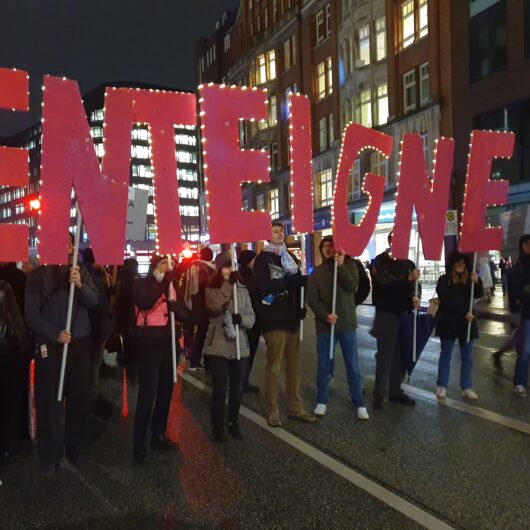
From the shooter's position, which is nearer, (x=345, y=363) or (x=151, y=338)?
(x=151, y=338)

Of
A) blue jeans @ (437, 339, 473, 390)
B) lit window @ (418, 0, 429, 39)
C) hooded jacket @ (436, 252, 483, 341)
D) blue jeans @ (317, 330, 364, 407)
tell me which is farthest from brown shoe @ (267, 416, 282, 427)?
lit window @ (418, 0, 429, 39)

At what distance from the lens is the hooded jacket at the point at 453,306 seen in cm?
716

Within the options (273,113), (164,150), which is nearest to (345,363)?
(164,150)

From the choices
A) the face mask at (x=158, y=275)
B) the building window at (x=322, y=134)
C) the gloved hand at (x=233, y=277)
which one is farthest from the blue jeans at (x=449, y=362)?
the building window at (x=322, y=134)

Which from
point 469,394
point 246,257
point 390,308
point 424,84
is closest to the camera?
point 390,308

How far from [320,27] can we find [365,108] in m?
8.26

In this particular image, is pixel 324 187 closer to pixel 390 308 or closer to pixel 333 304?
pixel 390 308

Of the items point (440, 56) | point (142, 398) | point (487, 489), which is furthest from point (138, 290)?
point (440, 56)

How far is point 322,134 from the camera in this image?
3756 centimetres

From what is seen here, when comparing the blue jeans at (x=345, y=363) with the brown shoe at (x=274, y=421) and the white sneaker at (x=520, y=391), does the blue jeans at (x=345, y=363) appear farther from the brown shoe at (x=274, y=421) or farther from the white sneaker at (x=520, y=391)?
the white sneaker at (x=520, y=391)

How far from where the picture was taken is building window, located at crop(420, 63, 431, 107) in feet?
Answer: 92.4

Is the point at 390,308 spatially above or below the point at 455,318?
above

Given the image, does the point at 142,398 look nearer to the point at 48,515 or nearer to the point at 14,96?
the point at 48,515

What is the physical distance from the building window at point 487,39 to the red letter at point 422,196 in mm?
19768
